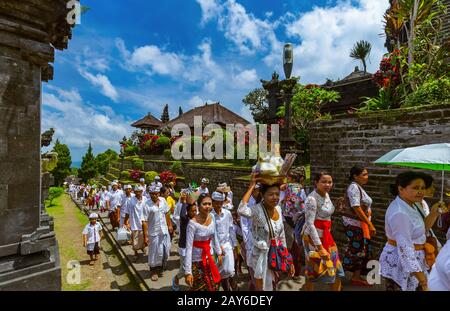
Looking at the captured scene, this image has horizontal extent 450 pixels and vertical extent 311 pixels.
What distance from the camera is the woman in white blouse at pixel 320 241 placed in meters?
3.45

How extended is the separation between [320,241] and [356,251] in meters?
1.32

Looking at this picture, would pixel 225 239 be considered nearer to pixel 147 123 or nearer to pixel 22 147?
pixel 22 147

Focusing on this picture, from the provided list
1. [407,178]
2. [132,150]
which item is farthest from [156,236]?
[132,150]

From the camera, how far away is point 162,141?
27.2 metres

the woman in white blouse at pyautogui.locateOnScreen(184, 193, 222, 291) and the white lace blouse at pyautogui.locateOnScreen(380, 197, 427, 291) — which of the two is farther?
the woman in white blouse at pyautogui.locateOnScreen(184, 193, 222, 291)

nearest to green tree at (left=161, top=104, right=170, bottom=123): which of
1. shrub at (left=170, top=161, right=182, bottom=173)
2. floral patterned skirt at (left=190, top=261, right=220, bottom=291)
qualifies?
shrub at (left=170, top=161, right=182, bottom=173)

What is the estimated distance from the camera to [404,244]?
2656mm

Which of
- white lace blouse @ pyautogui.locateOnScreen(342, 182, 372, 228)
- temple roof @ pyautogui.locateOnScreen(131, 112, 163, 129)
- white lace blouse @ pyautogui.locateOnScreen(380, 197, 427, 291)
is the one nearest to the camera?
white lace blouse @ pyautogui.locateOnScreen(380, 197, 427, 291)

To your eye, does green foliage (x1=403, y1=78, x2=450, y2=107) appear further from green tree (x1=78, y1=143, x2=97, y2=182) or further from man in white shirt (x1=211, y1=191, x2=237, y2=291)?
green tree (x1=78, y1=143, x2=97, y2=182)

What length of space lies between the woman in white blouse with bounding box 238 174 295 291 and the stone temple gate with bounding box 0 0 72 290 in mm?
3110

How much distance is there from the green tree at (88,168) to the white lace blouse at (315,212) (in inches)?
2008

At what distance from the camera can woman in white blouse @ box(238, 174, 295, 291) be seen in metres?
3.05

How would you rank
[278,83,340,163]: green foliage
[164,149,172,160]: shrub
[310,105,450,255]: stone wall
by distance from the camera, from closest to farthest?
1. [310,105,450,255]: stone wall
2. [278,83,340,163]: green foliage
3. [164,149,172,160]: shrub
